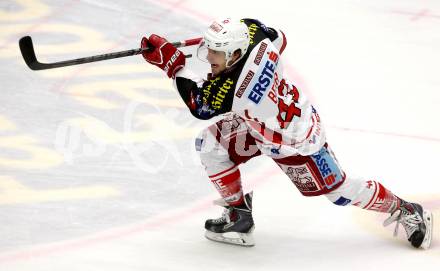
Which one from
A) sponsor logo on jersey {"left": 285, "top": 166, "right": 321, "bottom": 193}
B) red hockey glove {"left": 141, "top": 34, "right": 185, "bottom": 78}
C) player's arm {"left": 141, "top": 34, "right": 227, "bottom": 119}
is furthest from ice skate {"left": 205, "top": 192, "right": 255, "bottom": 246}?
red hockey glove {"left": 141, "top": 34, "right": 185, "bottom": 78}

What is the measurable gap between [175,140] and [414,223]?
1953 millimetres

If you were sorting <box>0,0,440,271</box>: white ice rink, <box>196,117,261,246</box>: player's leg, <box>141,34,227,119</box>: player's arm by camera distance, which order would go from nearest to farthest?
<box>141,34,227,119</box>: player's arm → <box>196,117,261,246</box>: player's leg → <box>0,0,440,271</box>: white ice rink

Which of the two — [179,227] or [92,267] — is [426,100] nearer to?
[179,227]

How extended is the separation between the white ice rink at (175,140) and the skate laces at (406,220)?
4.8 inches

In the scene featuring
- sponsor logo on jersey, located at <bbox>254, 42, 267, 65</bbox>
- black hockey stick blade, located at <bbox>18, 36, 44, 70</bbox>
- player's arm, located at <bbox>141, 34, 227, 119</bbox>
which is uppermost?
sponsor logo on jersey, located at <bbox>254, 42, 267, 65</bbox>

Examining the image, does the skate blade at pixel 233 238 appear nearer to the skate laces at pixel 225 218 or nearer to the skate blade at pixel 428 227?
the skate laces at pixel 225 218

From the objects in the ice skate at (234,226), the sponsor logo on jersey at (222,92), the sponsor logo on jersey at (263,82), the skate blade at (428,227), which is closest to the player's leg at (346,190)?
the skate blade at (428,227)

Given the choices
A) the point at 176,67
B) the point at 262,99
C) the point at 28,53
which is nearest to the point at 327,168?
the point at 262,99

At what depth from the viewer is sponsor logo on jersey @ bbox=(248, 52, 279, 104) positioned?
195 inches

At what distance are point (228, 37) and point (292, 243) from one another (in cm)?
143

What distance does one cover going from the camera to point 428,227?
5.64 m

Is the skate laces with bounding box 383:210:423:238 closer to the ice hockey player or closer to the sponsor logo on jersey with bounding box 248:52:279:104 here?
the ice hockey player

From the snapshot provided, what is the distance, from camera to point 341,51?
334 inches
